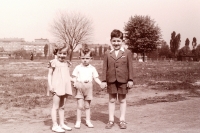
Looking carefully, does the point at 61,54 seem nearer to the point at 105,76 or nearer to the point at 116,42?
the point at 105,76

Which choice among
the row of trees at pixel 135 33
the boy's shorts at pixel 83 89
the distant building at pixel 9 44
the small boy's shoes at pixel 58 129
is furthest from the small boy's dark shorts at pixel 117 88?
the distant building at pixel 9 44

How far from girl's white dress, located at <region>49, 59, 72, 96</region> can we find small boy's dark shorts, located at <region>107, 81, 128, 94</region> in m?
0.75

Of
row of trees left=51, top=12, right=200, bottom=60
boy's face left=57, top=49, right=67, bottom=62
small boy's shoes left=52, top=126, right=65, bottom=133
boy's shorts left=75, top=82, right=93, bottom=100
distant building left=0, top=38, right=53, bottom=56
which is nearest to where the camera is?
small boy's shoes left=52, top=126, right=65, bottom=133

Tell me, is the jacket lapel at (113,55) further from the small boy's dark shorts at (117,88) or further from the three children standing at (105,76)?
the small boy's dark shorts at (117,88)

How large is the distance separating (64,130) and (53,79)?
0.84 meters

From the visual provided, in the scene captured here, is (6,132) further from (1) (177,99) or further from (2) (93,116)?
(1) (177,99)

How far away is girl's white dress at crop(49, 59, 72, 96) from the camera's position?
13.4 feet

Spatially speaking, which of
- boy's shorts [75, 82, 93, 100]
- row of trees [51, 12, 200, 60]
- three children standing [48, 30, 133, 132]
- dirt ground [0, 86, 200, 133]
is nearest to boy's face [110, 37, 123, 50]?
three children standing [48, 30, 133, 132]

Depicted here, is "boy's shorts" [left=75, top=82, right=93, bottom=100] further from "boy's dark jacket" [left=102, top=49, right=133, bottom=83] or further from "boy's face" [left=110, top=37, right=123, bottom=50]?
"boy's face" [left=110, top=37, right=123, bottom=50]

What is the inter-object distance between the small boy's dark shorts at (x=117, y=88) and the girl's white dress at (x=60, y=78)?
75 centimetres

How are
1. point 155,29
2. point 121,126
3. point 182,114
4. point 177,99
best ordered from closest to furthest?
point 121,126, point 182,114, point 177,99, point 155,29

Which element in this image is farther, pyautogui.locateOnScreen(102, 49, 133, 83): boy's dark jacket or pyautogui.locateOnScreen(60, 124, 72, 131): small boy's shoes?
pyautogui.locateOnScreen(102, 49, 133, 83): boy's dark jacket

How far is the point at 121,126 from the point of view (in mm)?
4137

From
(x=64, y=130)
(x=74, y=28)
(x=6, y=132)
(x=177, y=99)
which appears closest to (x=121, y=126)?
(x=64, y=130)
